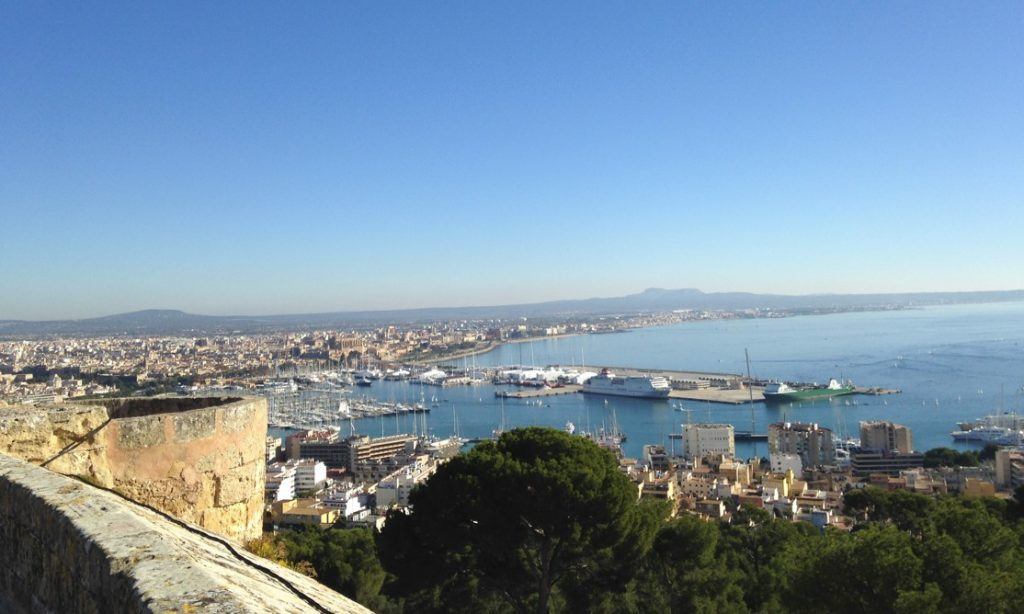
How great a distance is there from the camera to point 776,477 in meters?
19.4

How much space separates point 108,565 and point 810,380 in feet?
148

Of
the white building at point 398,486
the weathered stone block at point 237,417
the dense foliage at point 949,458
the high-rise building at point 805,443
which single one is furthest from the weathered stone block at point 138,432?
the high-rise building at point 805,443

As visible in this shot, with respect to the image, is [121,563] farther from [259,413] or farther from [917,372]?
[917,372]

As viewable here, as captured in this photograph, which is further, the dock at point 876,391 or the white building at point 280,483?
the dock at point 876,391

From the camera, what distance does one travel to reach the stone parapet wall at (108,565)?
948 millimetres

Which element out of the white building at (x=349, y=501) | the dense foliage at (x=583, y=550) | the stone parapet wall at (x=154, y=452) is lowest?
the white building at (x=349, y=501)

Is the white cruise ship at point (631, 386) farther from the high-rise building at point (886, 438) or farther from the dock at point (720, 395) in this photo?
the high-rise building at point (886, 438)

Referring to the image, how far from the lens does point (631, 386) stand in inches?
1631

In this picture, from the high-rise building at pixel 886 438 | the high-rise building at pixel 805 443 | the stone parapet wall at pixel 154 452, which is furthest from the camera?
the high-rise building at pixel 805 443

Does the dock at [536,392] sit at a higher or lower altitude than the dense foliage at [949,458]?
lower

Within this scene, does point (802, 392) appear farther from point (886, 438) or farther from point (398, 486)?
point (398, 486)

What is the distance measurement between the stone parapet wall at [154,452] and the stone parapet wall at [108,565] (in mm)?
759

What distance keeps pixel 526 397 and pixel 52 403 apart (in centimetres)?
3884

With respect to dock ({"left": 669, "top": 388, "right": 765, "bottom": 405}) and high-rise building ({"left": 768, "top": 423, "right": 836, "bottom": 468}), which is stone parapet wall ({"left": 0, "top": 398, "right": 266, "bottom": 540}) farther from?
dock ({"left": 669, "top": 388, "right": 765, "bottom": 405})
